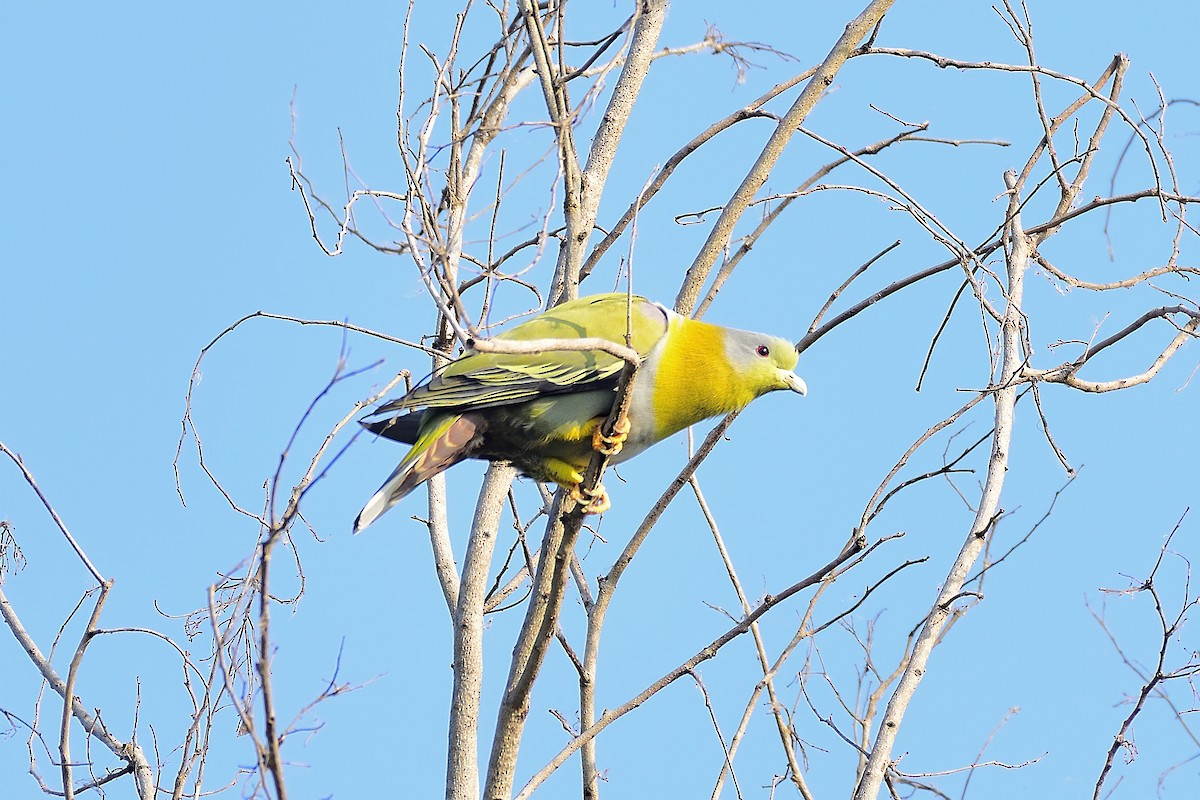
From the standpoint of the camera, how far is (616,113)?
4535 mm

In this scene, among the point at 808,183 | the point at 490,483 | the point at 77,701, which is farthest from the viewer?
the point at 490,483

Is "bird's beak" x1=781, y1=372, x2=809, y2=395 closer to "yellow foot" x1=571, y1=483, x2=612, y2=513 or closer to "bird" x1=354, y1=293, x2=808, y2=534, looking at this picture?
"bird" x1=354, y1=293, x2=808, y2=534

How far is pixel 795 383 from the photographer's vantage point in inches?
173

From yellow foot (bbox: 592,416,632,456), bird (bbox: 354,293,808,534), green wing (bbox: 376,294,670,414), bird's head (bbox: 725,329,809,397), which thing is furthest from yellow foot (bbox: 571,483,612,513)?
bird's head (bbox: 725,329,809,397)

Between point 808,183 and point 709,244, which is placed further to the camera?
point 808,183

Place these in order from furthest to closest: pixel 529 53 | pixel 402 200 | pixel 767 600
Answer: pixel 529 53 < pixel 402 200 < pixel 767 600

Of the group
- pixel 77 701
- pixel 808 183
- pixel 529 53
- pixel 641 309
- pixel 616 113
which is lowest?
pixel 77 701

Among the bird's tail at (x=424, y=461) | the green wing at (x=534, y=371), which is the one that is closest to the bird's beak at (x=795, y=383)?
the green wing at (x=534, y=371)

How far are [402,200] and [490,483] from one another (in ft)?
4.00

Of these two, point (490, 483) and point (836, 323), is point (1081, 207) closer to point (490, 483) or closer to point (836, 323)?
point (836, 323)

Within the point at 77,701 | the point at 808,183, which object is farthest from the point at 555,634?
the point at 808,183

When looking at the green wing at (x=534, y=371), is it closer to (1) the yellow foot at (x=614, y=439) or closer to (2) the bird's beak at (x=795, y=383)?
(1) the yellow foot at (x=614, y=439)

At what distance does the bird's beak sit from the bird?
0.04m

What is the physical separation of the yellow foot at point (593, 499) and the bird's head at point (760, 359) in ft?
2.38
